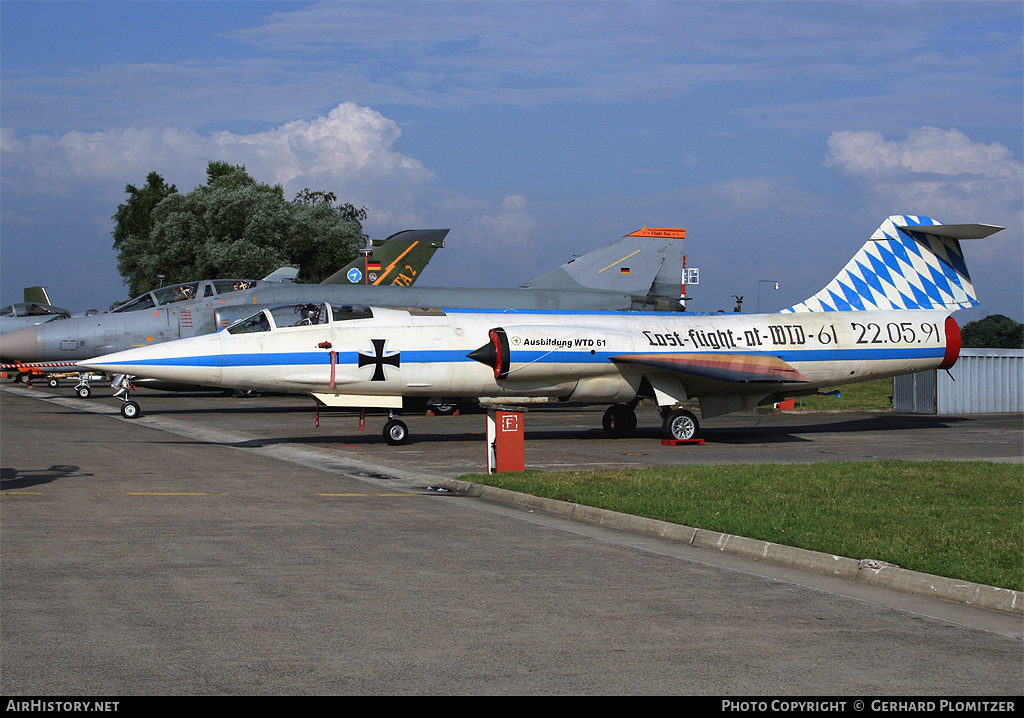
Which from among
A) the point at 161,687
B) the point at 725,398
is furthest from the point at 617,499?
the point at 725,398

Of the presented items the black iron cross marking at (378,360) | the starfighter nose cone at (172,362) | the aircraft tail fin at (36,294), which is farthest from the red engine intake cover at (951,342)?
the aircraft tail fin at (36,294)

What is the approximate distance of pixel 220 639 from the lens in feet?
18.6

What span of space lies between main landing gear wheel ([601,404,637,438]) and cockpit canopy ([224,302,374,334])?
19.3 feet

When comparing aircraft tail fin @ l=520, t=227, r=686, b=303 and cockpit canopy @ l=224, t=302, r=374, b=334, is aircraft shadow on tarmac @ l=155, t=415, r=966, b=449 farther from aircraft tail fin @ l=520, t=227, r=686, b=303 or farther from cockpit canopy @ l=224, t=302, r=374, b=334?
aircraft tail fin @ l=520, t=227, r=686, b=303

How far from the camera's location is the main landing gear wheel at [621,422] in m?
21.2

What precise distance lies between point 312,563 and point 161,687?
3197 mm

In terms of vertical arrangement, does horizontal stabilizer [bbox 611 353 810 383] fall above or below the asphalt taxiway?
Result: above

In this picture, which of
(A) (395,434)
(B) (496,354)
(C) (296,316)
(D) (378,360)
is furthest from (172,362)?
(B) (496,354)

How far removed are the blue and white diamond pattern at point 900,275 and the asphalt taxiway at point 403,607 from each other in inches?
508

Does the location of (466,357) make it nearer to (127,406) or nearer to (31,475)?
(31,475)

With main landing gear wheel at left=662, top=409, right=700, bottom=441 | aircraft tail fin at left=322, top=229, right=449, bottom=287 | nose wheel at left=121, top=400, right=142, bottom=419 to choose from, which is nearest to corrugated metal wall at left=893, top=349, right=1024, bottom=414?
main landing gear wheel at left=662, top=409, right=700, bottom=441

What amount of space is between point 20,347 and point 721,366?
18.9m

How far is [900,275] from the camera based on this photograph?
72.9 feet

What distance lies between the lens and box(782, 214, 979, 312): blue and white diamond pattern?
72.5 ft
